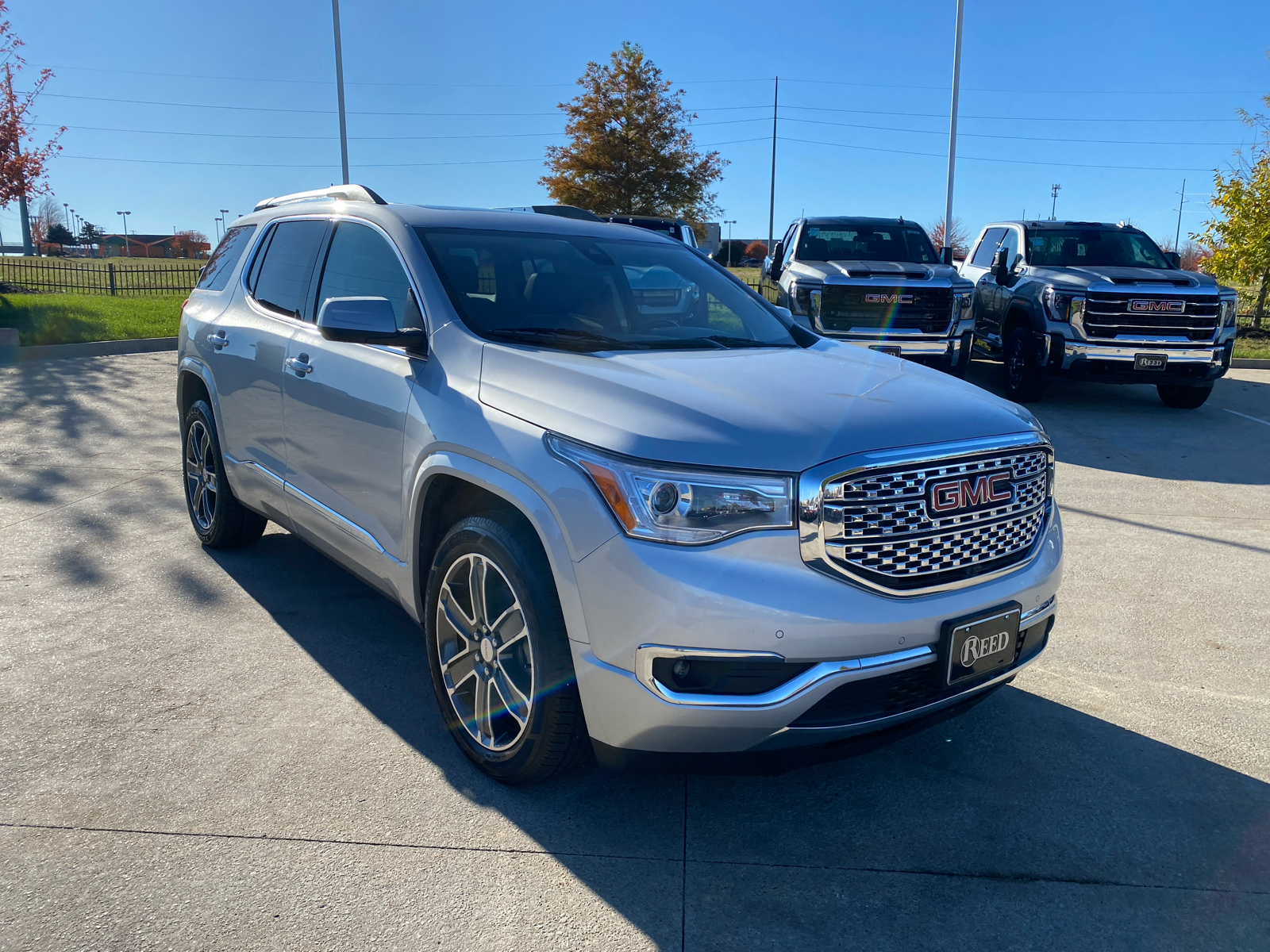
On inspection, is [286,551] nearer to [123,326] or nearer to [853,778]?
[853,778]

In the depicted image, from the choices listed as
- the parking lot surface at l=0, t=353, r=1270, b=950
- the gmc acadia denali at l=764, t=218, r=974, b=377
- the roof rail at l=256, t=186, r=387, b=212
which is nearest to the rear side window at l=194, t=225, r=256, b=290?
the roof rail at l=256, t=186, r=387, b=212

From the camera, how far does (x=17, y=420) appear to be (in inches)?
373

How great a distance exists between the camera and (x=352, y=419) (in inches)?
150

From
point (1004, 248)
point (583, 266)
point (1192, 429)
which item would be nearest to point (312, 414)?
point (583, 266)

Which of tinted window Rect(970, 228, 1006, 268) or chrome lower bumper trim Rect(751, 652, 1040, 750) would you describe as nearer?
chrome lower bumper trim Rect(751, 652, 1040, 750)

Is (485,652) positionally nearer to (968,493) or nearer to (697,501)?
(697,501)

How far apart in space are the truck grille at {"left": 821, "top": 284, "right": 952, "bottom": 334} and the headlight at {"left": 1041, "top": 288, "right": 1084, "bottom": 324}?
1098 millimetres

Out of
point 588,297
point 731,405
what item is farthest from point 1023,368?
point 731,405

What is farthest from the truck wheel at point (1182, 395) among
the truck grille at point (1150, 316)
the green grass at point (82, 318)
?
the green grass at point (82, 318)

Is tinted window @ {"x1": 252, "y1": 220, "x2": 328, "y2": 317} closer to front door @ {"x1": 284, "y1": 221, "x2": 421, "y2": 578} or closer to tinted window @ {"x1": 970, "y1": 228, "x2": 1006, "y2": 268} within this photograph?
front door @ {"x1": 284, "y1": 221, "x2": 421, "y2": 578}

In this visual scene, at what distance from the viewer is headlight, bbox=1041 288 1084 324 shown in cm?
1060

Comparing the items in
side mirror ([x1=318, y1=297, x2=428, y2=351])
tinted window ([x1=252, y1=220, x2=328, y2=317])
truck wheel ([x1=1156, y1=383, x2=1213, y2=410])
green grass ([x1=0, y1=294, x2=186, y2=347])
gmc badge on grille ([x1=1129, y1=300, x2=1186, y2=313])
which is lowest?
truck wheel ([x1=1156, y1=383, x2=1213, y2=410])

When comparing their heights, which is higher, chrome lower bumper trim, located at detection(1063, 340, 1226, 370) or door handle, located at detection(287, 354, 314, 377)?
door handle, located at detection(287, 354, 314, 377)

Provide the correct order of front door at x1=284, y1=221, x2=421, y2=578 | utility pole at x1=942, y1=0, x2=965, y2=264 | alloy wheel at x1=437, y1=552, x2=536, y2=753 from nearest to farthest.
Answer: alloy wheel at x1=437, y1=552, x2=536, y2=753, front door at x1=284, y1=221, x2=421, y2=578, utility pole at x1=942, y1=0, x2=965, y2=264
